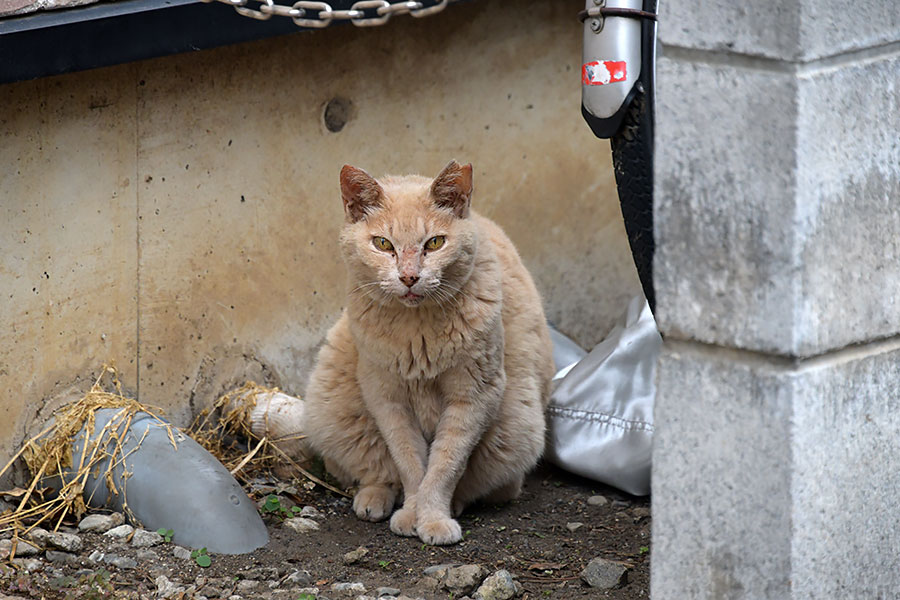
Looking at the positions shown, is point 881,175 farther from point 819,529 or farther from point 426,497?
point 426,497

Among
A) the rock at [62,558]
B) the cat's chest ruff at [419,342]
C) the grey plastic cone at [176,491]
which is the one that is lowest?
the rock at [62,558]

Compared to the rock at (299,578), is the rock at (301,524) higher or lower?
higher

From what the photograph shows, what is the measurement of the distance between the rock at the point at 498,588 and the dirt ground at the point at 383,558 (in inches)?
2.0

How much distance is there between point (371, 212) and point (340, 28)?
113 cm

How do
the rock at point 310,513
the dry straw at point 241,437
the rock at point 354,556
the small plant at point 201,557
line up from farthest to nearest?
the dry straw at point 241,437
the rock at point 310,513
the rock at point 354,556
the small plant at point 201,557

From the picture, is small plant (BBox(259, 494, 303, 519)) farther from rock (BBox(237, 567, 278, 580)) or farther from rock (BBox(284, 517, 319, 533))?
rock (BBox(237, 567, 278, 580))

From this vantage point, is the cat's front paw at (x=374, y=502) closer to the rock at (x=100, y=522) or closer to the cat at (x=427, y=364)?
the cat at (x=427, y=364)

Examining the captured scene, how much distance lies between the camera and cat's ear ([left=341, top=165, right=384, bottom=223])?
338cm

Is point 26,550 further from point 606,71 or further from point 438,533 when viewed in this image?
point 606,71

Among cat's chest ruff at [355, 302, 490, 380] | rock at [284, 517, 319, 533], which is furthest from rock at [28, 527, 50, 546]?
cat's chest ruff at [355, 302, 490, 380]

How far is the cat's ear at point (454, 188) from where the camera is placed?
3381 millimetres

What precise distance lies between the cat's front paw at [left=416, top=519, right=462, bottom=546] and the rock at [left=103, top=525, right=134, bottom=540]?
0.92 m

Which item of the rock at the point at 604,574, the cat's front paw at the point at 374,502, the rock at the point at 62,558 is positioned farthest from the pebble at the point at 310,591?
the rock at the point at 604,574

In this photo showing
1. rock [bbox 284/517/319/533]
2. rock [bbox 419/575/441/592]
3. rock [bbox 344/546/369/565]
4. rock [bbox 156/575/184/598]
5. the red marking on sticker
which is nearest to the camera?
the red marking on sticker
